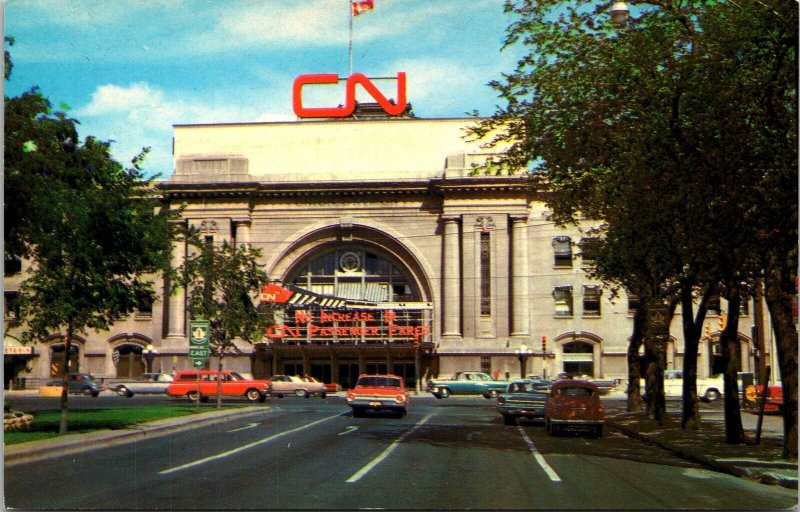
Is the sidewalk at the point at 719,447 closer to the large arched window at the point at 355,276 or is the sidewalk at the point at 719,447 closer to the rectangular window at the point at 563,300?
the rectangular window at the point at 563,300


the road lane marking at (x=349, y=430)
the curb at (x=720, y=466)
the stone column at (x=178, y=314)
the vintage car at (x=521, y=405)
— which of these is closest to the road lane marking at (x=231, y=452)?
the road lane marking at (x=349, y=430)

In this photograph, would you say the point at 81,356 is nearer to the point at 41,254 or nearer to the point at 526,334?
the point at 526,334

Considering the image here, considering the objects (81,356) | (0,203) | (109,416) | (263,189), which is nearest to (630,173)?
(0,203)

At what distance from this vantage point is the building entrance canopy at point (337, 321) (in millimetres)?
67500

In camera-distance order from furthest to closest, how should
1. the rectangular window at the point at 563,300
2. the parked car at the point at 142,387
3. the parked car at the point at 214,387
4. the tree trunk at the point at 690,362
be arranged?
the rectangular window at the point at 563,300 < the parked car at the point at 142,387 < the parked car at the point at 214,387 < the tree trunk at the point at 690,362

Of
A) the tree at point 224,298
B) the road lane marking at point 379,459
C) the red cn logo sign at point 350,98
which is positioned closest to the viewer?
the road lane marking at point 379,459

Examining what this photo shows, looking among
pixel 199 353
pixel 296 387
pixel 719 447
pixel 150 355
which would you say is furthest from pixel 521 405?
pixel 150 355

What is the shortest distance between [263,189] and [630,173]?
53.1 metres

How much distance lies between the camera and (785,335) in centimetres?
2130

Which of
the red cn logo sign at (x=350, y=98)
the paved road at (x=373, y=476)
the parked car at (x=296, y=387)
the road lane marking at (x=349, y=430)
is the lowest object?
the road lane marking at (x=349, y=430)

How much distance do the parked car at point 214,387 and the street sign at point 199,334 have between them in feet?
56.5

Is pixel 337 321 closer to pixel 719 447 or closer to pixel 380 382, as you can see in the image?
pixel 380 382

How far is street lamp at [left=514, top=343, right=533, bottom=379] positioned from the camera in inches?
2667

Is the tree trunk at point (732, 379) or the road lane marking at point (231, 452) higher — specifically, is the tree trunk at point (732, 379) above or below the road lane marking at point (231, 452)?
above
